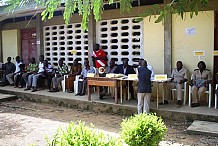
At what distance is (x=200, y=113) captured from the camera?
5.98m

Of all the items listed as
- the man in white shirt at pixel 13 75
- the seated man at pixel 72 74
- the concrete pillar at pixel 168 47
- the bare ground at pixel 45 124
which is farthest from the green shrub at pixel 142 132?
the man in white shirt at pixel 13 75

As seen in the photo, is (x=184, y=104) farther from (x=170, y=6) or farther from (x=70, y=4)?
(x=70, y=4)

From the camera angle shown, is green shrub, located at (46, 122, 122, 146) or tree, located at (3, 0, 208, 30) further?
tree, located at (3, 0, 208, 30)

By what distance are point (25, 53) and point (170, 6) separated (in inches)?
382

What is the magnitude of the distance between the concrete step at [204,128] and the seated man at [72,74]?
458 cm

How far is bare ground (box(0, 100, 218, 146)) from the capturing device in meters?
5.03

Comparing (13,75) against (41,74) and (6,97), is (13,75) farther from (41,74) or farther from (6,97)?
(41,74)

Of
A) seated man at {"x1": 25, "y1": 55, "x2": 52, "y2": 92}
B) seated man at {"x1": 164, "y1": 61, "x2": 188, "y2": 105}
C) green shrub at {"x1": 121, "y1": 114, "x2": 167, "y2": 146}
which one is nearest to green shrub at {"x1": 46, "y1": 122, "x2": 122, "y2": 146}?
green shrub at {"x1": 121, "y1": 114, "x2": 167, "y2": 146}

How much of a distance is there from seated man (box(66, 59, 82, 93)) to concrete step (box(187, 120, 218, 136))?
15.0ft

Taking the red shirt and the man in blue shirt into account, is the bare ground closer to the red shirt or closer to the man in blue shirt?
the man in blue shirt

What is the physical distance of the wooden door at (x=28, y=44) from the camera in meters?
11.0

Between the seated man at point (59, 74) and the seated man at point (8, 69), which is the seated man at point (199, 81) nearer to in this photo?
the seated man at point (59, 74)

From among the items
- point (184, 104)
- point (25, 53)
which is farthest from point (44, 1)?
point (25, 53)

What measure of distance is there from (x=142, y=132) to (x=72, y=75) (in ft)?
18.3
